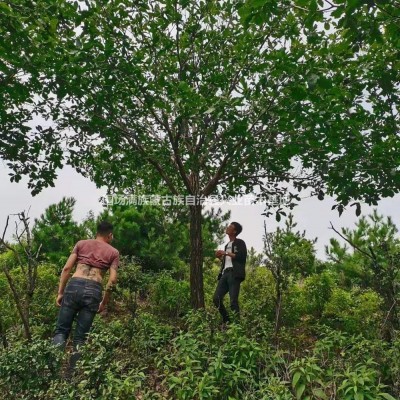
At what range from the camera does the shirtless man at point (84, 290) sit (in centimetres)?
509

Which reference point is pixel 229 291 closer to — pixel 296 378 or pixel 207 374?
pixel 207 374

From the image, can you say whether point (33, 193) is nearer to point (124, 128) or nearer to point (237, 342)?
point (124, 128)

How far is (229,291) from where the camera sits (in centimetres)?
742

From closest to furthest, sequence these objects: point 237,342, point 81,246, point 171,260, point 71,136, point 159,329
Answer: point 237,342 < point 81,246 < point 159,329 < point 71,136 < point 171,260

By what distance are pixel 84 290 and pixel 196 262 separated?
3.37 m

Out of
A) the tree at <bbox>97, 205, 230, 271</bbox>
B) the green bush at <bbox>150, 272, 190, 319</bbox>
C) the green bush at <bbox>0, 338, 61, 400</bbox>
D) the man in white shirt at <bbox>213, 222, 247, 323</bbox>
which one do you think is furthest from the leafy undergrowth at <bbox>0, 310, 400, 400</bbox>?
the tree at <bbox>97, 205, 230, 271</bbox>

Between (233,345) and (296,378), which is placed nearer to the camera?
(296,378)

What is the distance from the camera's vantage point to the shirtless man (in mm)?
5090

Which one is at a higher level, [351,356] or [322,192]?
[322,192]

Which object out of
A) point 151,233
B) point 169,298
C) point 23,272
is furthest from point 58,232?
point 23,272

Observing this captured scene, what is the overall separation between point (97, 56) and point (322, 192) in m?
Answer: 4.64

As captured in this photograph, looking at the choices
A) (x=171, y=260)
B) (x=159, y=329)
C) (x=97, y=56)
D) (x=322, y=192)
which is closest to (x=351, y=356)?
(x=159, y=329)

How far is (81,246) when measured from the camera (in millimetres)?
5438

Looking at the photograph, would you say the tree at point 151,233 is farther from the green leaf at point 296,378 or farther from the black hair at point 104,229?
the green leaf at point 296,378
